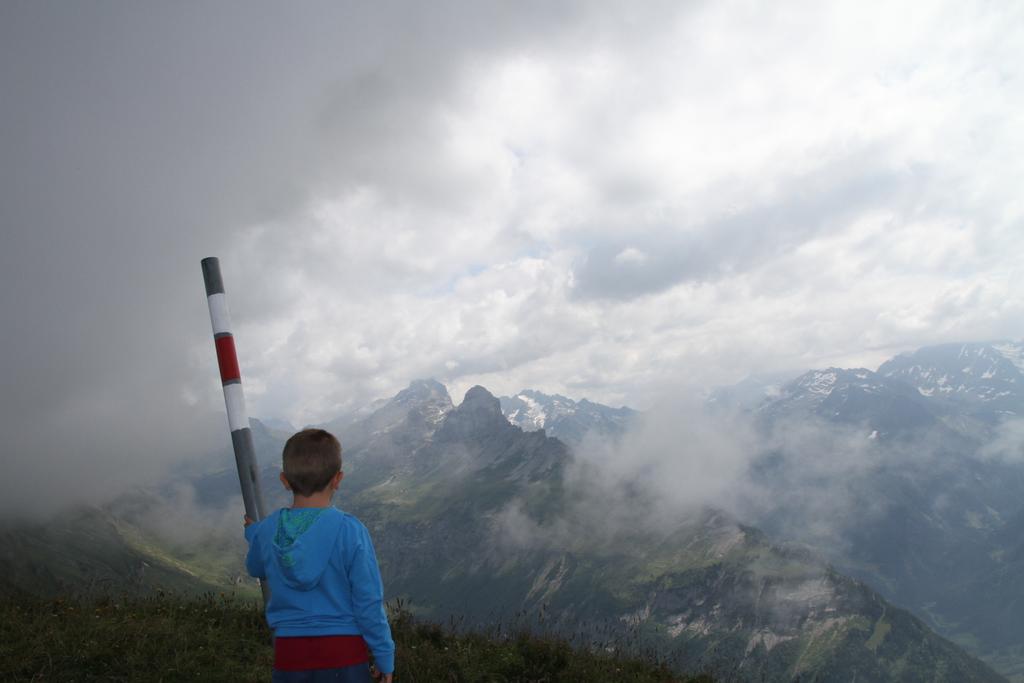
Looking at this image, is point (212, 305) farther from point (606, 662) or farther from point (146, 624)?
point (606, 662)

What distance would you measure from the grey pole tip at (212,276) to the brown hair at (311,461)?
13.3ft

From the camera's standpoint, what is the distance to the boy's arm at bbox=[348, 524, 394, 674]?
4.93 m

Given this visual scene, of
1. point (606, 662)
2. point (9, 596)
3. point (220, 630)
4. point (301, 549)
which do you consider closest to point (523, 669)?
point (606, 662)

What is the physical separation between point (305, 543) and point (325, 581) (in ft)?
1.34

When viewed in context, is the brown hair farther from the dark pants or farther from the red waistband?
the dark pants

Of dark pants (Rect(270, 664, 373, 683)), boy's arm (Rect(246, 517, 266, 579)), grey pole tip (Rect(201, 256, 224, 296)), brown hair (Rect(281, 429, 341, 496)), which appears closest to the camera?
dark pants (Rect(270, 664, 373, 683))

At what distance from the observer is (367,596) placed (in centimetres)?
497

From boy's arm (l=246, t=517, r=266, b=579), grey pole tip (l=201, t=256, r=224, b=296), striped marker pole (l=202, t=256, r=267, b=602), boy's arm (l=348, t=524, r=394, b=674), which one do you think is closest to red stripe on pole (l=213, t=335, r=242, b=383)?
striped marker pole (l=202, t=256, r=267, b=602)

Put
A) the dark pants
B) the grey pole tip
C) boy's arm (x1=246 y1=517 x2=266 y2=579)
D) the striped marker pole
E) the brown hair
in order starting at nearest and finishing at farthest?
the dark pants < the brown hair < boy's arm (x1=246 y1=517 x2=266 y2=579) < the striped marker pole < the grey pole tip

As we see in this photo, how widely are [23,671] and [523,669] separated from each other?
282 inches

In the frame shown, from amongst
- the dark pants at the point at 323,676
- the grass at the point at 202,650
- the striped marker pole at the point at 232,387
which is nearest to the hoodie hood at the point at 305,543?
the dark pants at the point at 323,676

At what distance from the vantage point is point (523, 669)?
30.7ft

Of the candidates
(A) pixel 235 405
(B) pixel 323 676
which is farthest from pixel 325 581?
(A) pixel 235 405

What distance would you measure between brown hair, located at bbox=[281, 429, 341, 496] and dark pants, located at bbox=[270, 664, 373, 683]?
1446mm
